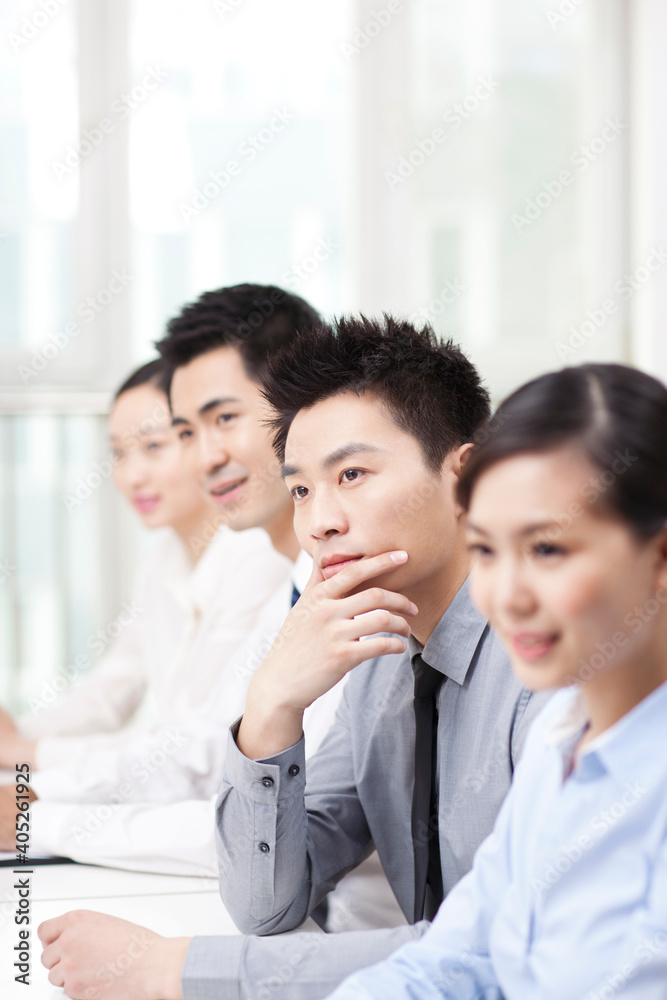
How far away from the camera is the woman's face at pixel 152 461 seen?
2.29 metres

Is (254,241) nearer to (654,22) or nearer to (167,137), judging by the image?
(167,137)

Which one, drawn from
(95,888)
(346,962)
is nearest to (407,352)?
(346,962)

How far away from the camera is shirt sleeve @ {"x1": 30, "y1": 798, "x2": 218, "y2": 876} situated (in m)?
1.17

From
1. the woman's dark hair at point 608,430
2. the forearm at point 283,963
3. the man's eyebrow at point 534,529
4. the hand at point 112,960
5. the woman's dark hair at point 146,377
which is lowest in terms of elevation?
the hand at point 112,960

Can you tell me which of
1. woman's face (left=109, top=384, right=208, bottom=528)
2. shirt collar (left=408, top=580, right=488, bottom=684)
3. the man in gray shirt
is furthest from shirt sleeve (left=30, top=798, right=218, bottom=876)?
woman's face (left=109, top=384, right=208, bottom=528)

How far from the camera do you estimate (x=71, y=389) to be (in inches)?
121

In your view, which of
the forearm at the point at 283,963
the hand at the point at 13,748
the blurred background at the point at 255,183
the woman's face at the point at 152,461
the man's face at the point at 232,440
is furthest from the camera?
the blurred background at the point at 255,183

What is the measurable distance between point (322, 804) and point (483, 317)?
2.44 m

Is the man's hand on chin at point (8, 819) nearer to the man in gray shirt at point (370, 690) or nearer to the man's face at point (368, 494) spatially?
the man in gray shirt at point (370, 690)

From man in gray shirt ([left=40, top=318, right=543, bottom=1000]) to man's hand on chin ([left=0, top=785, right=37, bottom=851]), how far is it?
340 millimetres

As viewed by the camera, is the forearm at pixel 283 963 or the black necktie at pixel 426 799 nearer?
the forearm at pixel 283 963

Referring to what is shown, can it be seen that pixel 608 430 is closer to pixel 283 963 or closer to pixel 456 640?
pixel 456 640

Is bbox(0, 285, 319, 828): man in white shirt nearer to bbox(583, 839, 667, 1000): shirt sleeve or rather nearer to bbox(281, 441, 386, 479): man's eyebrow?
bbox(281, 441, 386, 479): man's eyebrow

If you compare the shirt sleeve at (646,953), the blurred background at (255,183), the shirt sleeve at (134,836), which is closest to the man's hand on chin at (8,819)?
the shirt sleeve at (134,836)
